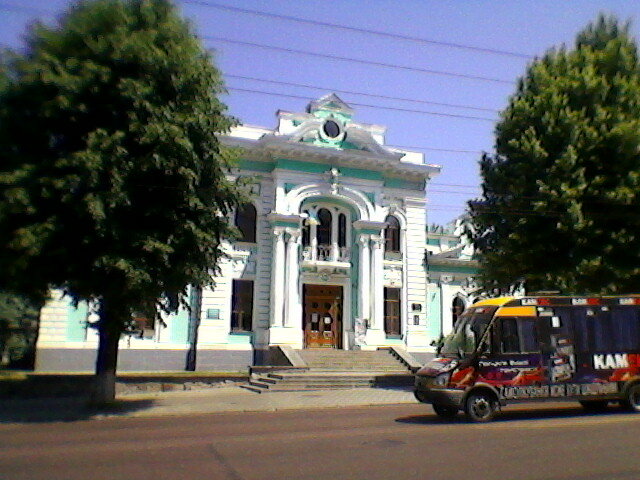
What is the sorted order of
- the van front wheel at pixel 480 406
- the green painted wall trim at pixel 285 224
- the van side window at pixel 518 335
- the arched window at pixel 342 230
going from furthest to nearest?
1. the arched window at pixel 342 230
2. the green painted wall trim at pixel 285 224
3. the van side window at pixel 518 335
4. the van front wheel at pixel 480 406

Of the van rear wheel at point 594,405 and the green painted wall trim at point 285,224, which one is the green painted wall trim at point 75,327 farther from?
the van rear wheel at point 594,405

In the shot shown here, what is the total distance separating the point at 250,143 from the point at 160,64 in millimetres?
12870

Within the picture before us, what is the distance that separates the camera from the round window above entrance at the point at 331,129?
2828cm

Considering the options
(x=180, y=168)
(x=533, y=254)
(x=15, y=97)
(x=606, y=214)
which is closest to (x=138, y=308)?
(x=180, y=168)

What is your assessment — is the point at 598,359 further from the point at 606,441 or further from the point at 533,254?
the point at 533,254

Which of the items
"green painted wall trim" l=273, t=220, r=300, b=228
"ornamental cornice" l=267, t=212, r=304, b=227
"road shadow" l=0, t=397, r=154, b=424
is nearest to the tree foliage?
"road shadow" l=0, t=397, r=154, b=424

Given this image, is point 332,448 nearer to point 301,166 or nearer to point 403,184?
point 301,166

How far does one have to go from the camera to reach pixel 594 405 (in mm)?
14656

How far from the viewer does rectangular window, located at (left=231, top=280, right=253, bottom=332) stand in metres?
26.1

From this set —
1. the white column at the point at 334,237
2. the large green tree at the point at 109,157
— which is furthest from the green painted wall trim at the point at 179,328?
the large green tree at the point at 109,157

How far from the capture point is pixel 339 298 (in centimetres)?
2778

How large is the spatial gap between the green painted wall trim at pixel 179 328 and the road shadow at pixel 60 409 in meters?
7.29

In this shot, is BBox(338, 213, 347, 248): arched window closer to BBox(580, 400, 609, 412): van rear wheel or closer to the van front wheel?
BBox(580, 400, 609, 412): van rear wheel

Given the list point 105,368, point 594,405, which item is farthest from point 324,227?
point 594,405
